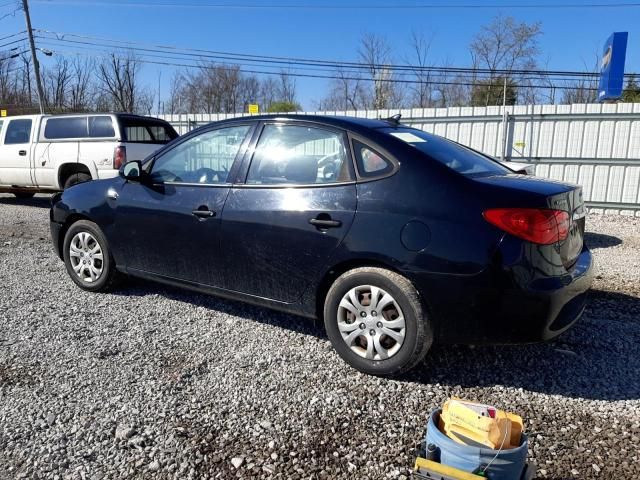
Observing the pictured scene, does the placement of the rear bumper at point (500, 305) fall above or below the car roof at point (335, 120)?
below

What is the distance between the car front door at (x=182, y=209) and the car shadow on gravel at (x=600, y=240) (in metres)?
5.53

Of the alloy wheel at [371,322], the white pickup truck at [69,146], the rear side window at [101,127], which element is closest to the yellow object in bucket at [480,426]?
the alloy wheel at [371,322]

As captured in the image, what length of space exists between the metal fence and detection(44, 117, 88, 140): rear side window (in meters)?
7.09

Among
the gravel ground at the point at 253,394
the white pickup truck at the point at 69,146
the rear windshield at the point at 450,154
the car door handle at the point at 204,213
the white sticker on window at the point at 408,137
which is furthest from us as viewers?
the white pickup truck at the point at 69,146

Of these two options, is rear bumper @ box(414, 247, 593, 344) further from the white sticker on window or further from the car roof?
the car roof

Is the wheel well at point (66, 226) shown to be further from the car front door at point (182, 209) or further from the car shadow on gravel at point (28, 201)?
the car shadow on gravel at point (28, 201)

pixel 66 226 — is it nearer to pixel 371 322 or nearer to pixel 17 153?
pixel 371 322

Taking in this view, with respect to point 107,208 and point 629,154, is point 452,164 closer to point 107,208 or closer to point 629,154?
point 107,208

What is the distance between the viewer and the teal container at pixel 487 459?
1960 mm

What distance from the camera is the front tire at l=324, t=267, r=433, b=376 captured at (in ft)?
9.71

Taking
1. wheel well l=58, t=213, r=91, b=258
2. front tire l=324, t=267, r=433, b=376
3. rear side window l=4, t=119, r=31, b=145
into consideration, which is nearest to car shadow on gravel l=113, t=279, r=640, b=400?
front tire l=324, t=267, r=433, b=376

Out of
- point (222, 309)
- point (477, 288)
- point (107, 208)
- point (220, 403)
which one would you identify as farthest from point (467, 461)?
point (107, 208)

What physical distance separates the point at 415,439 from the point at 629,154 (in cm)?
921

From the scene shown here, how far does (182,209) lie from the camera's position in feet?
12.7
